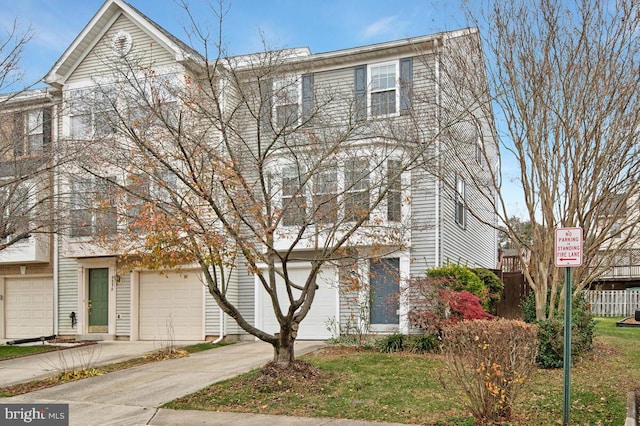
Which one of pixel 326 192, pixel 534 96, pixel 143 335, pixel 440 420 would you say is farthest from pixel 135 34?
pixel 440 420

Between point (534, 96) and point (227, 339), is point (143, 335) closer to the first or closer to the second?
point (227, 339)

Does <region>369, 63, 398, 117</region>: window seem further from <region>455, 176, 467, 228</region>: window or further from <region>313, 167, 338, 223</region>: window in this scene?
<region>313, 167, 338, 223</region>: window

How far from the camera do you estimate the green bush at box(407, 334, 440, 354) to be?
1322cm

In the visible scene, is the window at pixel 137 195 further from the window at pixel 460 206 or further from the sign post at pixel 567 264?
the window at pixel 460 206

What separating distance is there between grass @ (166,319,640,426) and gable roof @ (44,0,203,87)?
33.8ft

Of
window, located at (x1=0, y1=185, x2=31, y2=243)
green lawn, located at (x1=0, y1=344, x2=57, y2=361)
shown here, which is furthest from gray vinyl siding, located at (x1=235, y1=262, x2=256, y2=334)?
window, located at (x1=0, y1=185, x2=31, y2=243)

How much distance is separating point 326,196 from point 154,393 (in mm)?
4292

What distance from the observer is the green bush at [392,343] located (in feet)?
44.5

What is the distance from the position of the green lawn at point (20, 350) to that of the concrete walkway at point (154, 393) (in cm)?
122

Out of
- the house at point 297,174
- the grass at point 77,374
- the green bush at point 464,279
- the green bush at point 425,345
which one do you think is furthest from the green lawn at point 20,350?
the green bush at point 464,279

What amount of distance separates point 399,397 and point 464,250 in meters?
10.0

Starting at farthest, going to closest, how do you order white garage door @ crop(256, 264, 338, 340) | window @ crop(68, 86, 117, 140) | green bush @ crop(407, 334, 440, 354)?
white garage door @ crop(256, 264, 338, 340), green bush @ crop(407, 334, 440, 354), window @ crop(68, 86, 117, 140)

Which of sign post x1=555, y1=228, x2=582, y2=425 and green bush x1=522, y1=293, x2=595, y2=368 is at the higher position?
sign post x1=555, y1=228, x2=582, y2=425

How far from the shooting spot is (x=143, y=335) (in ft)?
58.7
